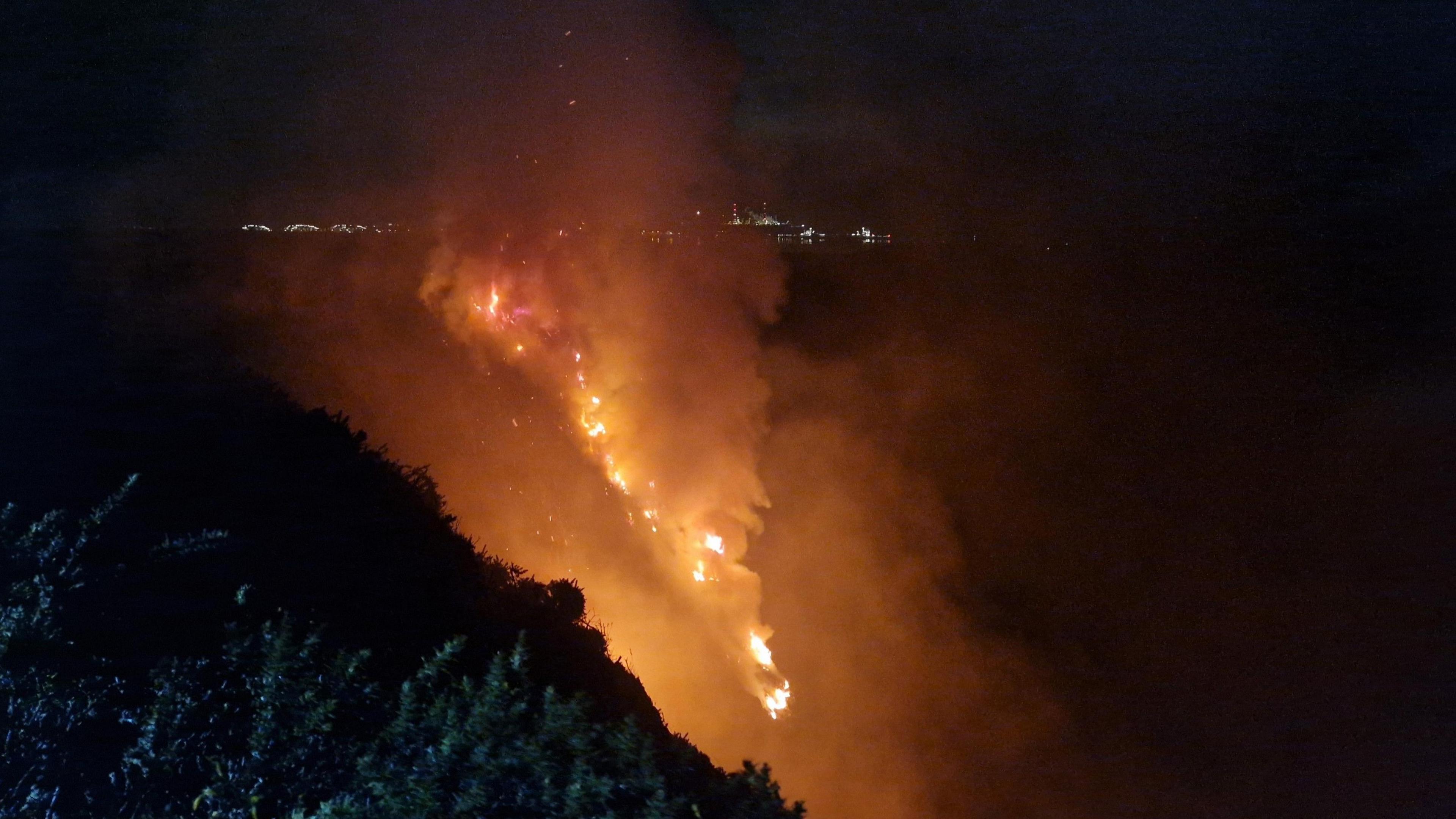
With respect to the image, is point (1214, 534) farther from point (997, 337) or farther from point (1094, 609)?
point (997, 337)

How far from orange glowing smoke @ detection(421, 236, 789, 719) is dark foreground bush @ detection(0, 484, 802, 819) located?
A: 6.30 meters

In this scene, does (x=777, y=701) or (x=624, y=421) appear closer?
(x=624, y=421)

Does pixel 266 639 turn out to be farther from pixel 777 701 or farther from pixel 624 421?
pixel 777 701

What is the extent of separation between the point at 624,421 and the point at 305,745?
7954 mm

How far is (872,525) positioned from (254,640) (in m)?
11.7

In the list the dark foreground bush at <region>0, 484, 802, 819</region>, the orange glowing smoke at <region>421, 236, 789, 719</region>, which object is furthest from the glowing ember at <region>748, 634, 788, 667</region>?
the dark foreground bush at <region>0, 484, 802, 819</region>

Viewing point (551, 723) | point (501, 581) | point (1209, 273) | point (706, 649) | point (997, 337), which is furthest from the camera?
point (1209, 273)

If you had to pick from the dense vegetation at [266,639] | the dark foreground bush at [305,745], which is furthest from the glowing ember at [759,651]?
the dark foreground bush at [305,745]

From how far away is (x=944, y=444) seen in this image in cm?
1677

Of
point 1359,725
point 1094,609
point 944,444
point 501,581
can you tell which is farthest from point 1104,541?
point 501,581

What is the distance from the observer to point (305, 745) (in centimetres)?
361

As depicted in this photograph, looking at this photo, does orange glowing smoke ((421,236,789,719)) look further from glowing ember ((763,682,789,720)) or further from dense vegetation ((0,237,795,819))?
dense vegetation ((0,237,795,819))

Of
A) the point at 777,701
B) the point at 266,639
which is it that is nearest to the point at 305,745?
the point at 266,639

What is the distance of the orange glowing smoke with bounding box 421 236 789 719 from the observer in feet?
34.1
